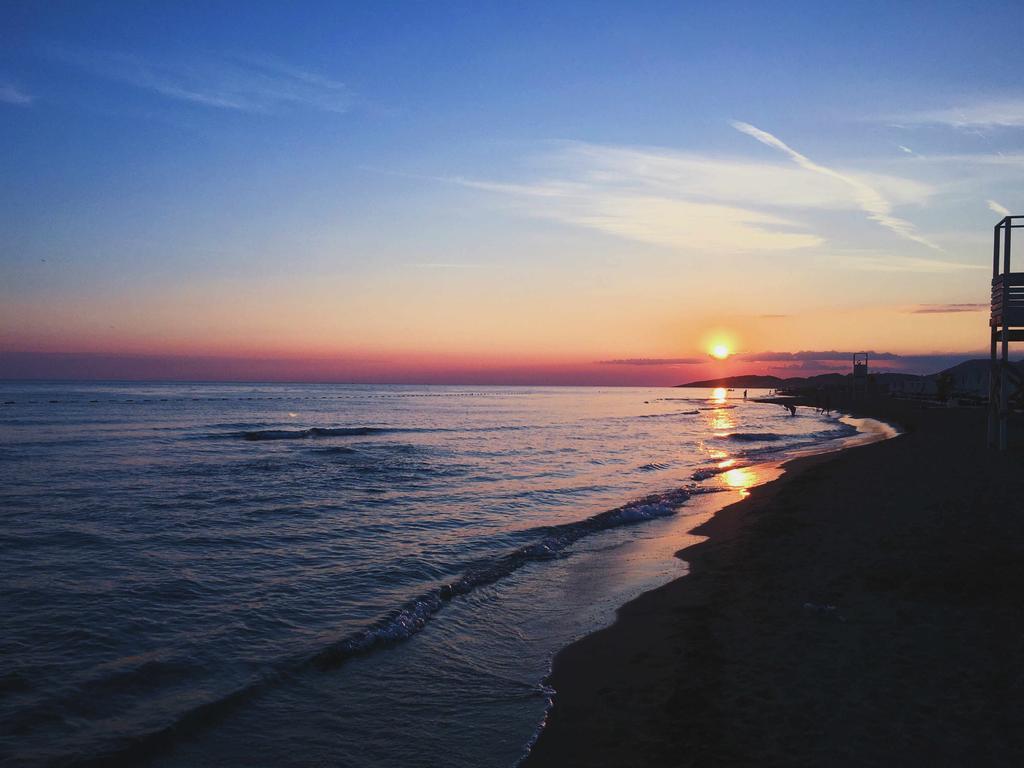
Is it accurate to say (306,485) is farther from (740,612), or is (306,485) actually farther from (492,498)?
(740,612)

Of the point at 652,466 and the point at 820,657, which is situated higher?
the point at 820,657

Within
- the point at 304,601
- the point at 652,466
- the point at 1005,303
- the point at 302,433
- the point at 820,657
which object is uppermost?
the point at 1005,303

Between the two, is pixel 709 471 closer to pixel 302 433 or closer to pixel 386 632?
pixel 386 632

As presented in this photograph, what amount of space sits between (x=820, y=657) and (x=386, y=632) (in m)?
4.95

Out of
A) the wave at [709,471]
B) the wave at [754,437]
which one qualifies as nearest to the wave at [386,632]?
the wave at [709,471]

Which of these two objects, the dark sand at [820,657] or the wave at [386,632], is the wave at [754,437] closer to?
the wave at [386,632]

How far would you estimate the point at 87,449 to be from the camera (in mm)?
29125

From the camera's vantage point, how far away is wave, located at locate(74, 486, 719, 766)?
565 centimetres

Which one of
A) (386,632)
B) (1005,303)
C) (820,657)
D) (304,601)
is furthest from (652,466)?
(820,657)

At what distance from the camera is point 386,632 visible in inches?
322

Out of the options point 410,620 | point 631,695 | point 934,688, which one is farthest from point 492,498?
point 934,688

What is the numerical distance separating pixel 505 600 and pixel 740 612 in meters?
3.37

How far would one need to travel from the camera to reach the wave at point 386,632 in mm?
5648

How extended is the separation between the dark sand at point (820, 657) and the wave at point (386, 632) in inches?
92.1
